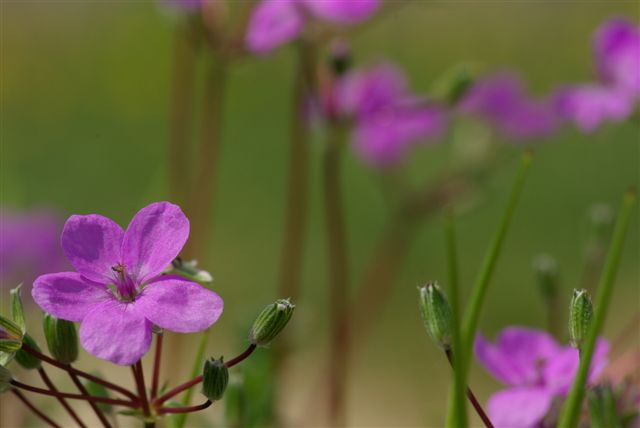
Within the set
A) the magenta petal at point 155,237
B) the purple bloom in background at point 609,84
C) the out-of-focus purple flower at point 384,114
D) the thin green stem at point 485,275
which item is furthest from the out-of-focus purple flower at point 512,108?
the magenta petal at point 155,237

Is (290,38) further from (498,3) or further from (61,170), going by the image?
(498,3)

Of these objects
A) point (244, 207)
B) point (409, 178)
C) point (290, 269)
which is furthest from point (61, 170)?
point (290, 269)

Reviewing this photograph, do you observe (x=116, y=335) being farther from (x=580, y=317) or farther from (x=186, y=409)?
(x=580, y=317)

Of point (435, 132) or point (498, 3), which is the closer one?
point (435, 132)

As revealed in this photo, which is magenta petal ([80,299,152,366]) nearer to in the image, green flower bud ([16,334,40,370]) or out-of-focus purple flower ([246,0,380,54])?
green flower bud ([16,334,40,370])

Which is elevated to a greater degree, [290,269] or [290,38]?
[290,38]
